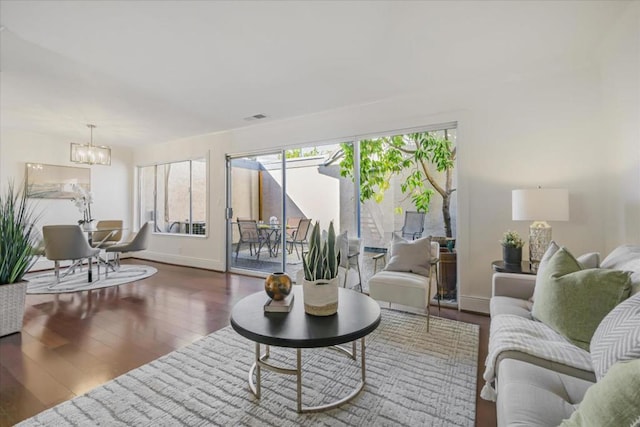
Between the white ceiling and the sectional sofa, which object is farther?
the white ceiling

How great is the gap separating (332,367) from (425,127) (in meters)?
2.83

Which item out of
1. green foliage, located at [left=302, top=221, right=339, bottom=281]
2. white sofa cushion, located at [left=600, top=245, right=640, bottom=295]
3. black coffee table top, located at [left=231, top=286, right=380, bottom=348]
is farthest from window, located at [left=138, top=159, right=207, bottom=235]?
white sofa cushion, located at [left=600, top=245, right=640, bottom=295]

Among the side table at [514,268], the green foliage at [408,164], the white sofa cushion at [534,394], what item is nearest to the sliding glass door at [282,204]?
the green foliage at [408,164]

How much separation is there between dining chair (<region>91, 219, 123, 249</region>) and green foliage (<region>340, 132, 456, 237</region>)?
14.4 feet

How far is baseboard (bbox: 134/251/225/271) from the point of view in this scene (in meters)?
5.41

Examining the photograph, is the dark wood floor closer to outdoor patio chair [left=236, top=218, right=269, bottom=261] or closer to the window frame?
outdoor patio chair [left=236, top=218, right=269, bottom=261]

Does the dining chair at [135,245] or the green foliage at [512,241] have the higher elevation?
the green foliage at [512,241]

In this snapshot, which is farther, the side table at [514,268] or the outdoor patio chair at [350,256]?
the outdoor patio chair at [350,256]

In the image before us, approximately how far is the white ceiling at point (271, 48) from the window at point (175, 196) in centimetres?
216

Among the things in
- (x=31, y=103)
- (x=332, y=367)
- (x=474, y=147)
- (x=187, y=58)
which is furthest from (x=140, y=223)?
(x=474, y=147)

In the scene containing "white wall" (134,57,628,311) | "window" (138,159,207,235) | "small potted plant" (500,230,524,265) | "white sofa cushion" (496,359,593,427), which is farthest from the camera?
"window" (138,159,207,235)

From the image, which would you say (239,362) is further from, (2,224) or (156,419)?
(2,224)

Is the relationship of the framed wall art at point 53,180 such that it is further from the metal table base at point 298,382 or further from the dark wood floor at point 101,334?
the metal table base at point 298,382

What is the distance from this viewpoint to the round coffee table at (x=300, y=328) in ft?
4.86
